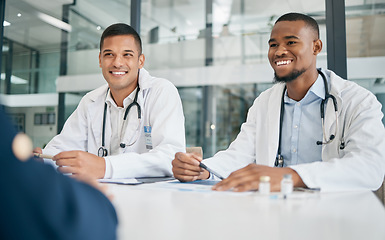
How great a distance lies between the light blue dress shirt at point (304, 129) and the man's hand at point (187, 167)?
24.3 inches

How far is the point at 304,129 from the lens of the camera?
183 centimetres

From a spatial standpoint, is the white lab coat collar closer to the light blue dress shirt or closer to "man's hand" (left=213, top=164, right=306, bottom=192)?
the light blue dress shirt

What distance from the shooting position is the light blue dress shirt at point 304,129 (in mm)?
1787

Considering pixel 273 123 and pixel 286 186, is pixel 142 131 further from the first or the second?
pixel 286 186

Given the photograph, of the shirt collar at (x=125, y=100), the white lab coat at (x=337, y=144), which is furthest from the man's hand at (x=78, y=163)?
the shirt collar at (x=125, y=100)

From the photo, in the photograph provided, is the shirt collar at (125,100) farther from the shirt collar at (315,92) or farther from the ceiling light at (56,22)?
the ceiling light at (56,22)

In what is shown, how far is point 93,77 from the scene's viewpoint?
13.2 feet

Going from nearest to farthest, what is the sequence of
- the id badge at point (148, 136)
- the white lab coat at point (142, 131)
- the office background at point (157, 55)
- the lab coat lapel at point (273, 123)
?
the white lab coat at point (142, 131)
the lab coat lapel at point (273, 123)
the id badge at point (148, 136)
the office background at point (157, 55)

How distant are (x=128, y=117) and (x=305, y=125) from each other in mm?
986

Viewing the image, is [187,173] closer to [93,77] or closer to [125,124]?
[125,124]

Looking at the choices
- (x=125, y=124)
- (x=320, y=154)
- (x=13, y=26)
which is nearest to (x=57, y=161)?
(x=125, y=124)

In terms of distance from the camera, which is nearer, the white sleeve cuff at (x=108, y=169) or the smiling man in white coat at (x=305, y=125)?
the smiling man in white coat at (x=305, y=125)

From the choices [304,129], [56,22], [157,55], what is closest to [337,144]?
[304,129]

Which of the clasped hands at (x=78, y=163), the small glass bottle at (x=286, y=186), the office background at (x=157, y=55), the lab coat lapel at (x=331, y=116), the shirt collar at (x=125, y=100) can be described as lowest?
the small glass bottle at (x=286, y=186)
